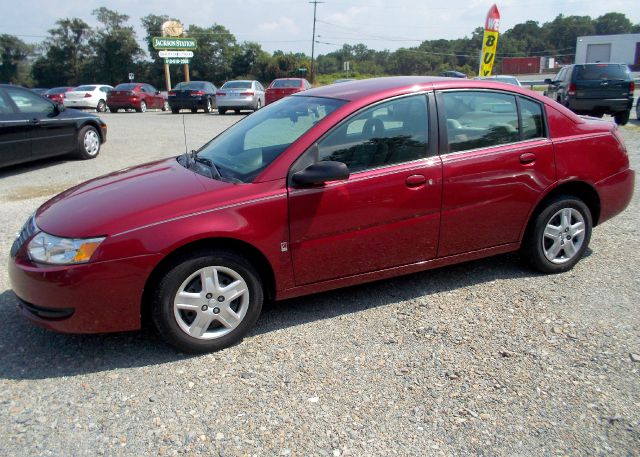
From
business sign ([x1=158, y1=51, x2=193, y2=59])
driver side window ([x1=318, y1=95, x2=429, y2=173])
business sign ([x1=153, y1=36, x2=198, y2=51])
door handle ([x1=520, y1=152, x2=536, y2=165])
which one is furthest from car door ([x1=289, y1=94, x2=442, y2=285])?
business sign ([x1=153, y1=36, x2=198, y2=51])

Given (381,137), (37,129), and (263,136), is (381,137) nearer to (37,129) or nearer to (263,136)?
(263,136)

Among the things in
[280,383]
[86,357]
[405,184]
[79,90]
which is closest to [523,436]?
[280,383]

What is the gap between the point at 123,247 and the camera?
120 inches

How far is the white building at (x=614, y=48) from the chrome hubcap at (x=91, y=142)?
5845 cm

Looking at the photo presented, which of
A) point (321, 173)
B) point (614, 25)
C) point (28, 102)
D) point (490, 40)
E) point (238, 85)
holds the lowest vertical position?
point (321, 173)

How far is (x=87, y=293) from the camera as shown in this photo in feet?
9.99

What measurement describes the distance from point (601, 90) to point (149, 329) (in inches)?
608

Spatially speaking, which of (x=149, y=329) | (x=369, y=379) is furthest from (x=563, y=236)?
(x=149, y=329)

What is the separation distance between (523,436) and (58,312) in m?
2.64

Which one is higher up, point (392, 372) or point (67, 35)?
point (67, 35)

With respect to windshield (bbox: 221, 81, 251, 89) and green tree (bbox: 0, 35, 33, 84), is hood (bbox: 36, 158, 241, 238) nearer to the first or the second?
windshield (bbox: 221, 81, 251, 89)

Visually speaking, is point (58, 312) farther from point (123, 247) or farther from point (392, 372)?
Answer: point (392, 372)

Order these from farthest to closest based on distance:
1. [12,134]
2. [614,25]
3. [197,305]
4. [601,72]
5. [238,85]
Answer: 1. [614,25]
2. [238,85]
3. [601,72]
4. [12,134]
5. [197,305]

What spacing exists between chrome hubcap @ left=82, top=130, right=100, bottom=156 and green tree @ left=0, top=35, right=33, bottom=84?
86.1 m
